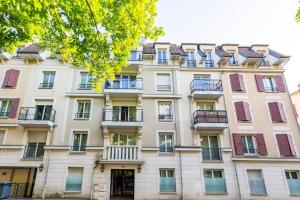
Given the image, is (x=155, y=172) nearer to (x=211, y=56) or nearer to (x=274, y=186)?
(x=274, y=186)

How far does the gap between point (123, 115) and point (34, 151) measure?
25.5 ft

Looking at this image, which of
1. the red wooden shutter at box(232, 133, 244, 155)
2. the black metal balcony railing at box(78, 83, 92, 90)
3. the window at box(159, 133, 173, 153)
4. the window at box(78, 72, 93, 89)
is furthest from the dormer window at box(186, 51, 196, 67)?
the black metal balcony railing at box(78, 83, 92, 90)

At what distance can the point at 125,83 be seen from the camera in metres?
18.6

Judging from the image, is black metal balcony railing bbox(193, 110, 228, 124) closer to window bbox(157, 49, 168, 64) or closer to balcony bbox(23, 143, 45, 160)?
window bbox(157, 49, 168, 64)

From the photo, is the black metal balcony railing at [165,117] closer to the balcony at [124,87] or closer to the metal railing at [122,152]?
the balcony at [124,87]

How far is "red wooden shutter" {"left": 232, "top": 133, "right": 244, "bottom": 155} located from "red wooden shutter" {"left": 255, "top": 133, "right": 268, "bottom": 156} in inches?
56.2

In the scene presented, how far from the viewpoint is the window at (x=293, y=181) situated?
51.2 ft


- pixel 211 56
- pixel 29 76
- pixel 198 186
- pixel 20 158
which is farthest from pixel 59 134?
pixel 211 56

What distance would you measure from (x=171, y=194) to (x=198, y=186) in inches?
86.1

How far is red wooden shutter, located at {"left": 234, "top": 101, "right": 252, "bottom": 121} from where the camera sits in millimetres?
17748

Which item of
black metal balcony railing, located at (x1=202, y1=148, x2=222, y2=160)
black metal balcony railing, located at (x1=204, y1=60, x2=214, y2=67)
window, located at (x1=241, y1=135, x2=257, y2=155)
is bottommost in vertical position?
black metal balcony railing, located at (x1=202, y1=148, x2=222, y2=160)

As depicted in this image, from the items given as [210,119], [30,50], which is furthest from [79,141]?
[210,119]

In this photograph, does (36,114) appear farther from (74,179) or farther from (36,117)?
(74,179)

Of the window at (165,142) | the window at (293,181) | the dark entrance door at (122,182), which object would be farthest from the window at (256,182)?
the dark entrance door at (122,182)
